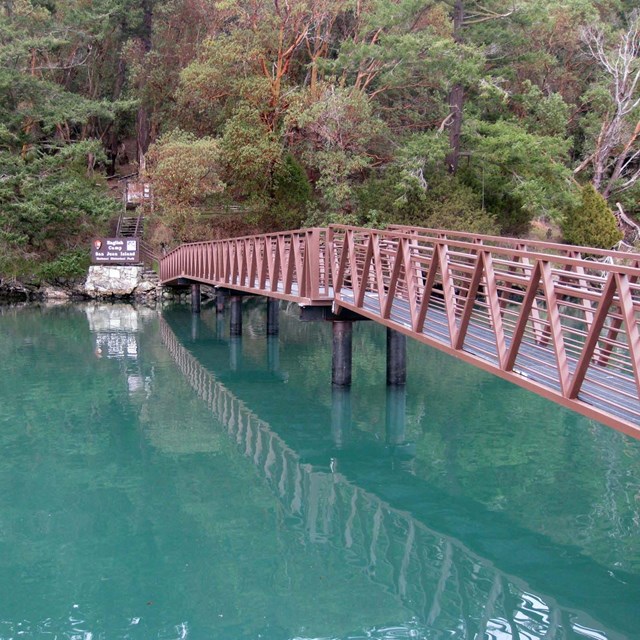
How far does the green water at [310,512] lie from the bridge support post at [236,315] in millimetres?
5184

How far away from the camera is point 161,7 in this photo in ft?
112

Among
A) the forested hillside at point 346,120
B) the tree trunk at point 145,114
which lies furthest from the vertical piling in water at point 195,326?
the tree trunk at point 145,114

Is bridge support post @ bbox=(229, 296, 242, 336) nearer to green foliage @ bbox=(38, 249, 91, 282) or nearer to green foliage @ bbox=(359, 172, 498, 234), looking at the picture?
green foliage @ bbox=(359, 172, 498, 234)

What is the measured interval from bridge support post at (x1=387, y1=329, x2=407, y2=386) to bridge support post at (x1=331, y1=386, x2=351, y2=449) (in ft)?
2.99

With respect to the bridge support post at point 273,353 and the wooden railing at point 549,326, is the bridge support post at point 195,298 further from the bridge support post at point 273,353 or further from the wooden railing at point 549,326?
the wooden railing at point 549,326

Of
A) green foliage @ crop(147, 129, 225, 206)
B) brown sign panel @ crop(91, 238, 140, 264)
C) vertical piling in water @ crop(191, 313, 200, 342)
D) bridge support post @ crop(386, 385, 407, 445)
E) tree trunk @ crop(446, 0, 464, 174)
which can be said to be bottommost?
vertical piling in water @ crop(191, 313, 200, 342)

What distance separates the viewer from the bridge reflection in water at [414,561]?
209 inches

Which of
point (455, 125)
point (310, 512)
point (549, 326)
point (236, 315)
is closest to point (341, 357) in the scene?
point (310, 512)

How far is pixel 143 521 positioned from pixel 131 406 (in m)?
5.18

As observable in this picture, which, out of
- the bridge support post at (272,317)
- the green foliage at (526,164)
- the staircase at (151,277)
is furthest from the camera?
the staircase at (151,277)

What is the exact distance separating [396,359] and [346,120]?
14797 millimetres

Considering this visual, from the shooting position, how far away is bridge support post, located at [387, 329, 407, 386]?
41.1 feet

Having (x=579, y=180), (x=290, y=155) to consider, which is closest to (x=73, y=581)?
(x=290, y=155)

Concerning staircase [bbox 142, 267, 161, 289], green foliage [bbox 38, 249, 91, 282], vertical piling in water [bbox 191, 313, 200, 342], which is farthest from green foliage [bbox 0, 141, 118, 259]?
vertical piling in water [bbox 191, 313, 200, 342]
